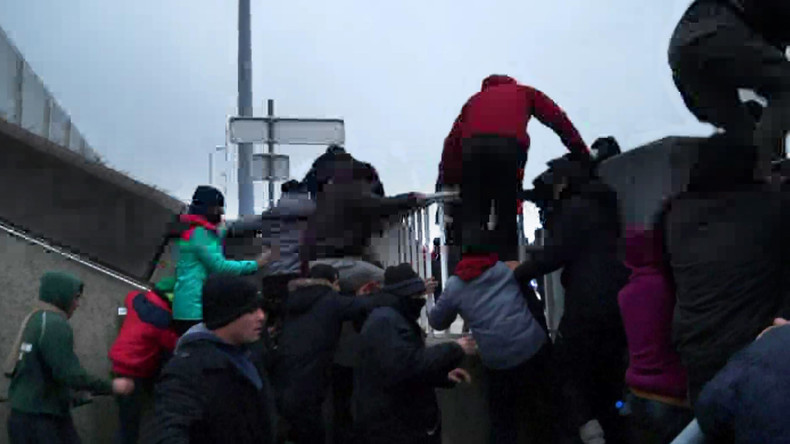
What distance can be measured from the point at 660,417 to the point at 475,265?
1.60 metres

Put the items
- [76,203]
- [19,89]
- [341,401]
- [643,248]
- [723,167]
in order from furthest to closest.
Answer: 1. [19,89]
2. [76,203]
3. [341,401]
4. [643,248]
5. [723,167]

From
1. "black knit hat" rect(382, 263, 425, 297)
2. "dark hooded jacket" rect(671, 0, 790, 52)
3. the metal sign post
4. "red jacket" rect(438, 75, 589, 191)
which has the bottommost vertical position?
"black knit hat" rect(382, 263, 425, 297)

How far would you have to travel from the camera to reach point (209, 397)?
136 inches

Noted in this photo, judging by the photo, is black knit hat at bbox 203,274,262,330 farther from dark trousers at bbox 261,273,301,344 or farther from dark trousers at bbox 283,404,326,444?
dark trousers at bbox 261,273,301,344

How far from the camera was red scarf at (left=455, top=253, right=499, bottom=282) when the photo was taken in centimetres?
482

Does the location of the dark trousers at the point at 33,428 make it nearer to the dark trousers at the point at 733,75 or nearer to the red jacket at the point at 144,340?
the red jacket at the point at 144,340

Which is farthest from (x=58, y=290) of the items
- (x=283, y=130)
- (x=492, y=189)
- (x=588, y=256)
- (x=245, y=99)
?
(x=245, y=99)

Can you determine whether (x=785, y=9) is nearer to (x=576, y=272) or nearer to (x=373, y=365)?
(x=576, y=272)

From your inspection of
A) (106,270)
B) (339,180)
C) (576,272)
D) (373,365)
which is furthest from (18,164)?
(576,272)

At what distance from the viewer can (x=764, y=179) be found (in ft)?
10.00

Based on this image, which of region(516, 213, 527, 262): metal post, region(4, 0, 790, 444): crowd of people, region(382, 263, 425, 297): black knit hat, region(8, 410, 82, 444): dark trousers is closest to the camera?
region(4, 0, 790, 444): crowd of people

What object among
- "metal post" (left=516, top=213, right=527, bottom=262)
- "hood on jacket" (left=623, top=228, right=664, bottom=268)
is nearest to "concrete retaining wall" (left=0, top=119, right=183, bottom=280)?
"metal post" (left=516, top=213, right=527, bottom=262)

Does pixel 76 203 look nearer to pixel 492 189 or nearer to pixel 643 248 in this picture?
pixel 492 189

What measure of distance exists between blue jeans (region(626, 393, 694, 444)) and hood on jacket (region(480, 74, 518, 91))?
2558 millimetres
